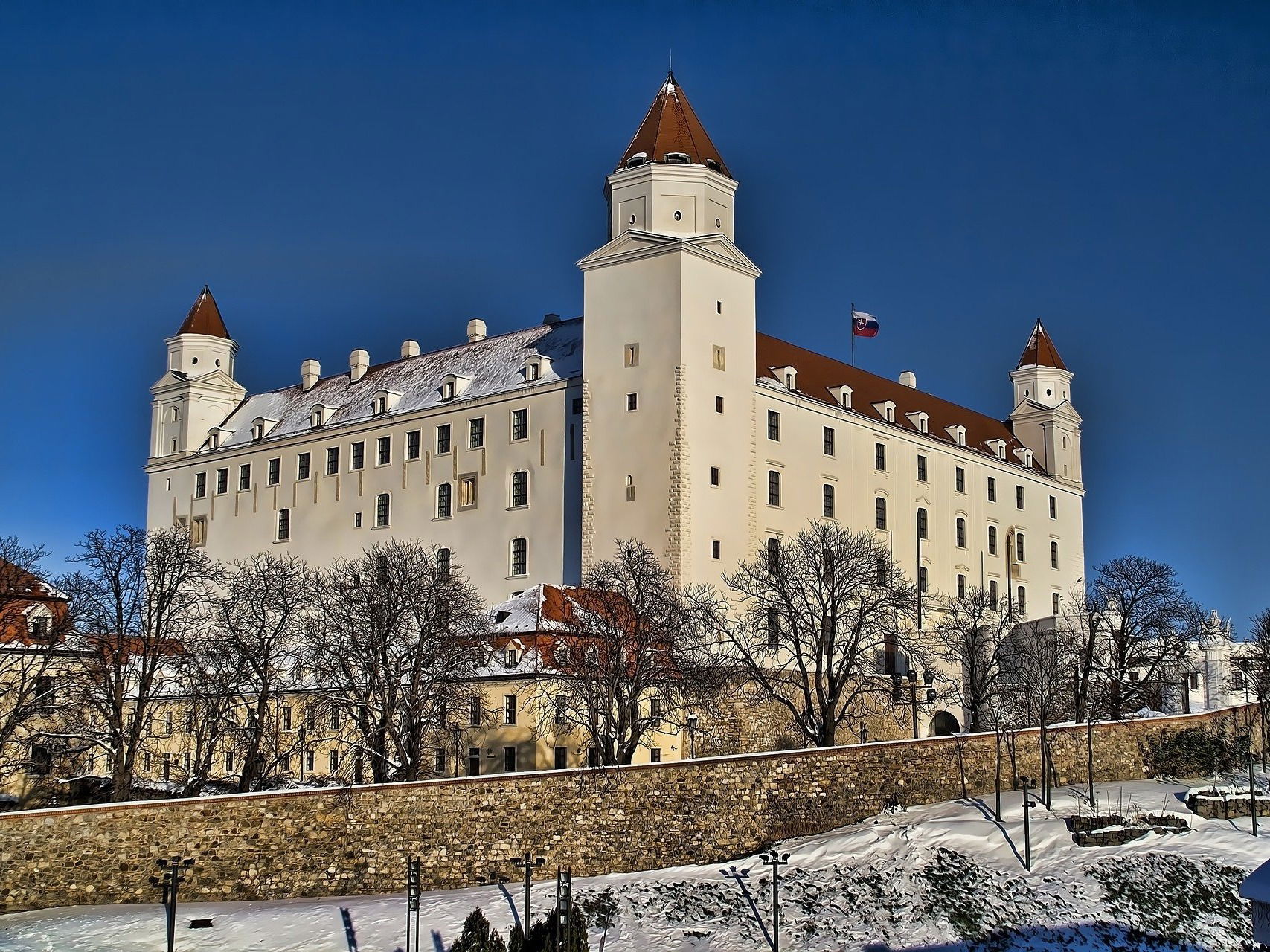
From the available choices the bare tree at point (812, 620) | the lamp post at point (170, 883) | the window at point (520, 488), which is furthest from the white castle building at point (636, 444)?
the lamp post at point (170, 883)

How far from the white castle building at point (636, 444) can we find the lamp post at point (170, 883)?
2715cm

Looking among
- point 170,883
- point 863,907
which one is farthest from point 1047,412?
point 170,883

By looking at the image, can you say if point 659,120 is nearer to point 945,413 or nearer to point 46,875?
point 945,413

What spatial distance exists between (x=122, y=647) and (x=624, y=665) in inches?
634

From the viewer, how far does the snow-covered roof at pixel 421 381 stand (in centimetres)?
7088

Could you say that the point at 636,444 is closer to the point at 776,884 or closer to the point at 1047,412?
the point at 776,884

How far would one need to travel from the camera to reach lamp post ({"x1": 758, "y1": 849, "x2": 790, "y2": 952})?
33.9m

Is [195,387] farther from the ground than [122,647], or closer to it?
farther from the ground

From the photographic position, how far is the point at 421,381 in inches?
3063

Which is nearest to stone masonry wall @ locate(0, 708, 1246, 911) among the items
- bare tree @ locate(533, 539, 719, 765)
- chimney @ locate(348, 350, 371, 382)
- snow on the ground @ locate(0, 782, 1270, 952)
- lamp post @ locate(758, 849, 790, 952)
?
snow on the ground @ locate(0, 782, 1270, 952)

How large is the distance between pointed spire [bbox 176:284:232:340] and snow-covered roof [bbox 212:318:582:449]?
4.71 meters

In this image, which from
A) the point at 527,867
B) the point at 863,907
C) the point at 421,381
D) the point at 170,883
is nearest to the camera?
the point at 170,883

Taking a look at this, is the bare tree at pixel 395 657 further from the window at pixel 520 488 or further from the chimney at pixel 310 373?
the chimney at pixel 310 373

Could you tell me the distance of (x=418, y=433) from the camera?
2904 inches
